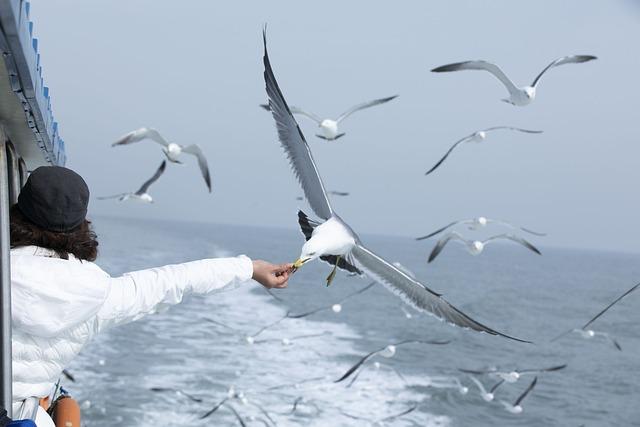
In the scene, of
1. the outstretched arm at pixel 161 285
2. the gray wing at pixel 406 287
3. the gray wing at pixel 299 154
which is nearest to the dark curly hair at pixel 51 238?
the outstretched arm at pixel 161 285

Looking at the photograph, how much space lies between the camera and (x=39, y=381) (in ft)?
6.44

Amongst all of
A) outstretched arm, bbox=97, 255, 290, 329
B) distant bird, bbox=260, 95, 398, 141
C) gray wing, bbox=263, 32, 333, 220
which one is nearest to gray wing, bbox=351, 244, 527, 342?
gray wing, bbox=263, 32, 333, 220

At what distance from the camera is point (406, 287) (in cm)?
409

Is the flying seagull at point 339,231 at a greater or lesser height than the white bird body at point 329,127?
greater

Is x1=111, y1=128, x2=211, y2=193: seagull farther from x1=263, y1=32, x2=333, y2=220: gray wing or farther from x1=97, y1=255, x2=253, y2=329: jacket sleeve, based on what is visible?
x1=97, y1=255, x2=253, y2=329: jacket sleeve

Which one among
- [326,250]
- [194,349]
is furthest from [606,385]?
[326,250]

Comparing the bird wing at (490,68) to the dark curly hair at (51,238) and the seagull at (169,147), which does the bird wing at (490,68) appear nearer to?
the seagull at (169,147)

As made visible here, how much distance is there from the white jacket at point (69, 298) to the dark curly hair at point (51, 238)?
0.7 inches

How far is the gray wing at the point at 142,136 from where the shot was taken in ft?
32.7

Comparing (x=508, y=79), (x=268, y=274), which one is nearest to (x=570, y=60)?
(x=508, y=79)

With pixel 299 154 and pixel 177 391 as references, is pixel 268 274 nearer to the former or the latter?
pixel 299 154

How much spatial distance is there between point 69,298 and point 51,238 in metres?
0.17

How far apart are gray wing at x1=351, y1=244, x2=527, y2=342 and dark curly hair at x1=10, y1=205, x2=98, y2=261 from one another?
191 centimetres

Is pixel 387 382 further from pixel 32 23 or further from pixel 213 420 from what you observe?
pixel 32 23
